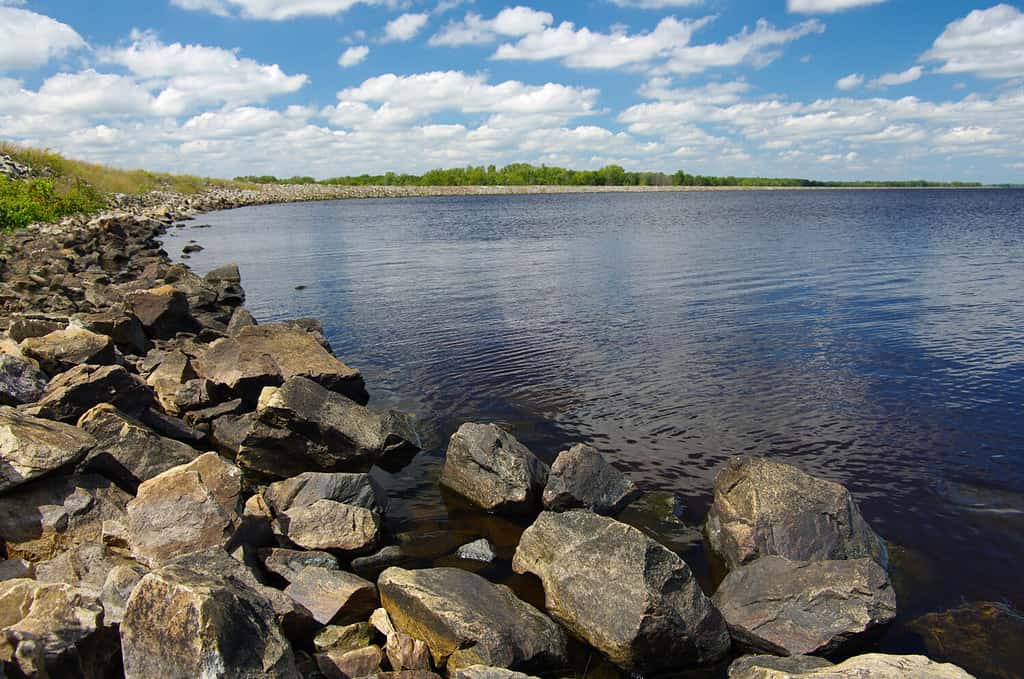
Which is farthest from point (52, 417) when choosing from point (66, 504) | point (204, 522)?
point (204, 522)

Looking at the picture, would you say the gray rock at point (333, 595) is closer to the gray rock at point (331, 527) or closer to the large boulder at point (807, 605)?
the gray rock at point (331, 527)

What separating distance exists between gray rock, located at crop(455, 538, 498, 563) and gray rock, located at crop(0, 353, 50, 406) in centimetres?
762

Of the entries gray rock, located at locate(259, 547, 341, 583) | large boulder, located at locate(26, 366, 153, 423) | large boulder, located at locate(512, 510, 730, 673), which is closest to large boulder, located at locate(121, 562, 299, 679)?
gray rock, located at locate(259, 547, 341, 583)

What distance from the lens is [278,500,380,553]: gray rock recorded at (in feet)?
30.5

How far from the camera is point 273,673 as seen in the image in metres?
5.61

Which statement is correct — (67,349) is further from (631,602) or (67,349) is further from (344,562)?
(631,602)

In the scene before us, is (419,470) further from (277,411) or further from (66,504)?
(66,504)

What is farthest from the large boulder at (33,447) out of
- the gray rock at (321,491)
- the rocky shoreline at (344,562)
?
the gray rock at (321,491)

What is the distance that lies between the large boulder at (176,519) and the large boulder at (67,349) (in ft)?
20.4

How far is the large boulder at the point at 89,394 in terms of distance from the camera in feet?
34.4

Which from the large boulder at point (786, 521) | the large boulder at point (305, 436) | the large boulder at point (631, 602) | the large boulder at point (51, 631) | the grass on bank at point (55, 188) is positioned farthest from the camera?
the grass on bank at point (55, 188)

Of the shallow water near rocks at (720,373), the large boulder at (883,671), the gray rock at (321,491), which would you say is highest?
the large boulder at (883,671)

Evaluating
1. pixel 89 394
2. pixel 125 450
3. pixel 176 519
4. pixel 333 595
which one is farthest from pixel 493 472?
pixel 89 394

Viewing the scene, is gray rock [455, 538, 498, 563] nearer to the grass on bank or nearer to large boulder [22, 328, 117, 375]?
large boulder [22, 328, 117, 375]
